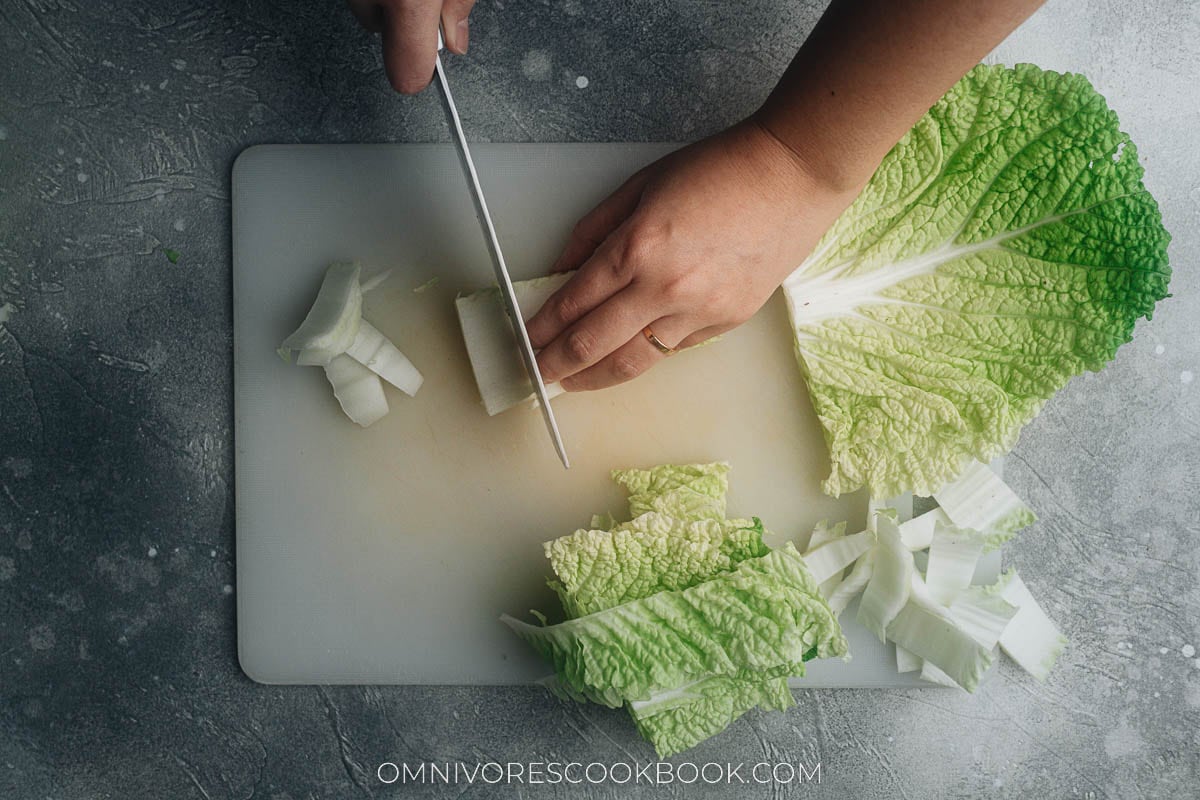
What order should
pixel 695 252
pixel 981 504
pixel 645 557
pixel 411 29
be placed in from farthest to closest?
pixel 981 504 → pixel 645 557 → pixel 695 252 → pixel 411 29

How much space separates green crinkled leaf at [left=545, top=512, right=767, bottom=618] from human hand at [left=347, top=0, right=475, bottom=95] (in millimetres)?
808

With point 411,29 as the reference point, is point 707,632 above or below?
below

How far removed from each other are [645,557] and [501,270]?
554mm

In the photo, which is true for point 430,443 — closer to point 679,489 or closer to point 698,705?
point 679,489

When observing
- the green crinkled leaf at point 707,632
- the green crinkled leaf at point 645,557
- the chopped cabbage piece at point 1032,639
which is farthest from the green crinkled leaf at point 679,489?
the chopped cabbage piece at point 1032,639

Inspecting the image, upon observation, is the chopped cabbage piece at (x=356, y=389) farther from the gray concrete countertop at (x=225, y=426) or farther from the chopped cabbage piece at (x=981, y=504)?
the chopped cabbage piece at (x=981, y=504)

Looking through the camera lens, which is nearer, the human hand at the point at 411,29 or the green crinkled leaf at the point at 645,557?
the human hand at the point at 411,29

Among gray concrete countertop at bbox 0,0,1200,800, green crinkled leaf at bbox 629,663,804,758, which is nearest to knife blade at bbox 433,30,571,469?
gray concrete countertop at bbox 0,0,1200,800

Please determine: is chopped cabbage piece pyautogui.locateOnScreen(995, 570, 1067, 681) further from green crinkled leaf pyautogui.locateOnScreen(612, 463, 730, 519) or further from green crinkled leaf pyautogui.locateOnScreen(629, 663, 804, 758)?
green crinkled leaf pyautogui.locateOnScreen(612, 463, 730, 519)

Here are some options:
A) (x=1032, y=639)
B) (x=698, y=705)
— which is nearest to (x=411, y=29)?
(x=698, y=705)

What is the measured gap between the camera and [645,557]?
1.58 metres

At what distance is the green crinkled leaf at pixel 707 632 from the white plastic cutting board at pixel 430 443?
0.21m

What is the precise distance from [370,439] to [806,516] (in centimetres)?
85

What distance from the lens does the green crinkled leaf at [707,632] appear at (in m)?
1.49
